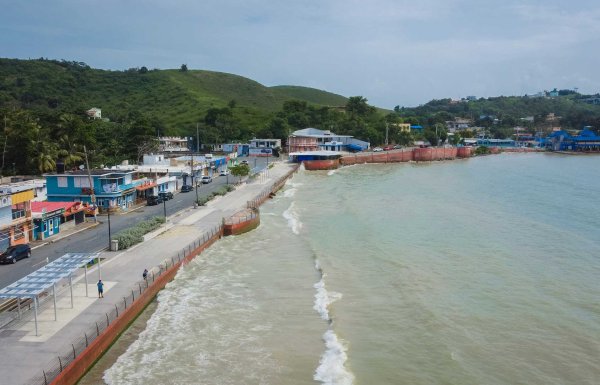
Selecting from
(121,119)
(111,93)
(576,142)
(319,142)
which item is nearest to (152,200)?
(319,142)

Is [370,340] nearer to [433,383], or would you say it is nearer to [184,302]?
[433,383]

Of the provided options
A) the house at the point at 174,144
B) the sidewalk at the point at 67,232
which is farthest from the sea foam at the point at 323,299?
the house at the point at 174,144

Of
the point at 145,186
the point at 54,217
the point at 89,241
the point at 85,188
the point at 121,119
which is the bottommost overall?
the point at 89,241

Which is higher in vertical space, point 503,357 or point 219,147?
point 219,147

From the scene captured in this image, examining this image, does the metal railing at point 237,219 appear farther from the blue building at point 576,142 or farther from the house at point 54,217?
the blue building at point 576,142

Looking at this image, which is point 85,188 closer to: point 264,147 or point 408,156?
point 264,147

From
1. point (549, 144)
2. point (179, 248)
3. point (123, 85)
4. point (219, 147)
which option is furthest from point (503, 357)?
point (123, 85)

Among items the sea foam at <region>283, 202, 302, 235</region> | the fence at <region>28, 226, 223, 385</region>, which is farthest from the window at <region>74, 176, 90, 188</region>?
the sea foam at <region>283, 202, 302, 235</region>
